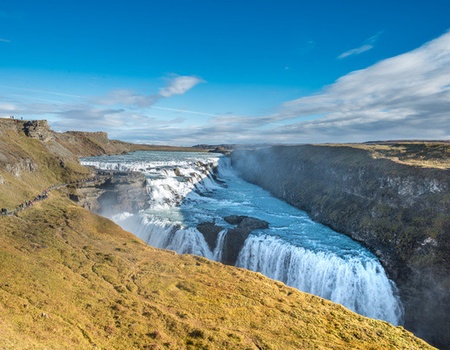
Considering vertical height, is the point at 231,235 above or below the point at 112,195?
below

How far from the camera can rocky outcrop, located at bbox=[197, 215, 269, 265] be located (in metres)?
41.4

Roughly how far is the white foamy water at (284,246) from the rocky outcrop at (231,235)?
64 centimetres

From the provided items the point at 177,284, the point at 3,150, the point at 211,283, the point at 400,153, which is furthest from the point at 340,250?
the point at 3,150

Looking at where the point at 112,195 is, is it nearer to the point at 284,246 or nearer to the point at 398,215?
the point at 284,246

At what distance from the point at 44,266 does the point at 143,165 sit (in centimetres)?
7262

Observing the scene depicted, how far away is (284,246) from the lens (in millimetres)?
38688

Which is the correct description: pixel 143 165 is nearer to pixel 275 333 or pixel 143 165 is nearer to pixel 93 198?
pixel 93 198

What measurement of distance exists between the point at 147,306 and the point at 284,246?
76.2 ft

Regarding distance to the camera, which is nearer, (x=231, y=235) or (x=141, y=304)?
(x=141, y=304)

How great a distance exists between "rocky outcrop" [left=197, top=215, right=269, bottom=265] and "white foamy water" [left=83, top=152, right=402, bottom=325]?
64cm

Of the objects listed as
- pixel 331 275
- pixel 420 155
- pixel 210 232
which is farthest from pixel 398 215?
pixel 210 232

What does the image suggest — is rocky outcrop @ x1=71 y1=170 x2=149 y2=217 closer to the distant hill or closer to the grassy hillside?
the distant hill

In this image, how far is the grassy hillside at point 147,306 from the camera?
15836 millimetres

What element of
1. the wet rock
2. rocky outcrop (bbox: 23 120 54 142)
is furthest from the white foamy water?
rocky outcrop (bbox: 23 120 54 142)
